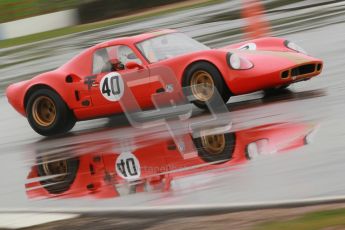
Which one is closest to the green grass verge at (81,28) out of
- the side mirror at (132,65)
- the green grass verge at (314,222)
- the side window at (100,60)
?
the side window at (100,60)

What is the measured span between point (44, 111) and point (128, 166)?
3.63 m

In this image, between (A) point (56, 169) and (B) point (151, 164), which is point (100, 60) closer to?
(A) point (56, 169)

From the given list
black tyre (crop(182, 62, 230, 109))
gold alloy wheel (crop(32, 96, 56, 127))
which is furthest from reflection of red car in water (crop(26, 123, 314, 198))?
gold alloy wheel (crop(32, 96, 56, 127))

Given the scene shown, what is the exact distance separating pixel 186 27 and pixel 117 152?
48.1 feet

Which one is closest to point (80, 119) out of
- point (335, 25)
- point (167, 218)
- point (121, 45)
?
point (121, 45)

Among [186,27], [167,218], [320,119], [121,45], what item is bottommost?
[167,218]

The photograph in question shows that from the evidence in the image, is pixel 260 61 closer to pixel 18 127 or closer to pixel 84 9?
pixel 18 127

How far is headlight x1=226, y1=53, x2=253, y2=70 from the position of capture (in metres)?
10.2

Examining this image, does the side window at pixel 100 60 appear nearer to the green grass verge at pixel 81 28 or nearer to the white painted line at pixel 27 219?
the white painted line at pixel 27 219

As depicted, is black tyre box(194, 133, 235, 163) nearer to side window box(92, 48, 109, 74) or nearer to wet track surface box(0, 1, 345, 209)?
wet track surface box(0, 1, 345, 209)

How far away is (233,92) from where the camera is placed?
10227 millimetres

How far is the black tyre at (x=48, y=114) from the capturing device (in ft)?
36.7

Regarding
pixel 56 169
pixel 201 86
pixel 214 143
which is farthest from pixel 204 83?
pixel 56 169

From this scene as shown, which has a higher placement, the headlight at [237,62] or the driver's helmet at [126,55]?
the driver's helmet at [126,55]
